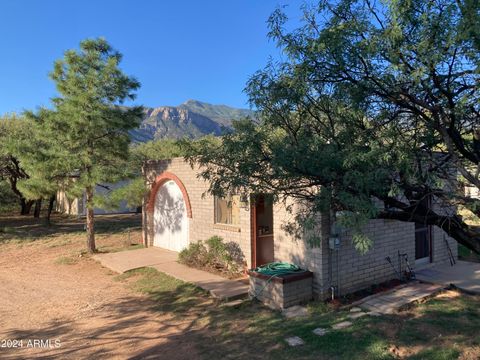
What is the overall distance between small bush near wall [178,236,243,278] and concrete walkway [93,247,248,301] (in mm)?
263

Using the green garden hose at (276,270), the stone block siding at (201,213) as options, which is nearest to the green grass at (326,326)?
the green garden hose at (276,270)

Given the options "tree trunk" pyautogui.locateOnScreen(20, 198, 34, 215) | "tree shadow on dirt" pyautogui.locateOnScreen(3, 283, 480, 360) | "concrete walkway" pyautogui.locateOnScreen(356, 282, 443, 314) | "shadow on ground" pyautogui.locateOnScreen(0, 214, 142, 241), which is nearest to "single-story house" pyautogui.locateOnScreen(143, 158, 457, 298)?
"concrete walkway" pyautogui.locateOnScreen(356, 282, 443, 314)

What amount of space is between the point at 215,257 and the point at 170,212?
3437 mm

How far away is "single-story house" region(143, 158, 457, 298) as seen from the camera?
25.0 ft

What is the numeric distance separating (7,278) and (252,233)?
22.4ft

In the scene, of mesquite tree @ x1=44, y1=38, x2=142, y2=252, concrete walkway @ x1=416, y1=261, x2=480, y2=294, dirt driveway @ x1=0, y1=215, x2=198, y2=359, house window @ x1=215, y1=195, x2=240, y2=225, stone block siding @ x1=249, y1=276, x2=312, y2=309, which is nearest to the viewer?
dirt driveway @ x1=0, y1=215, x2=198, y2=359

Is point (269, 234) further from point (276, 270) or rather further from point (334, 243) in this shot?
point (334, 243)

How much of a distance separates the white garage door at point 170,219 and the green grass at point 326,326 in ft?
14.9

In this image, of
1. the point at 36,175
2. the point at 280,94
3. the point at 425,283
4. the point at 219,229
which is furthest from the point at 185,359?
the point at 36,175

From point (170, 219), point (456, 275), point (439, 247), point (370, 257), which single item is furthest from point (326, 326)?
point (170, 219)

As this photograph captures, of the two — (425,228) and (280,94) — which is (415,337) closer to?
(280,94)

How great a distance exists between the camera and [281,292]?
23.2ft

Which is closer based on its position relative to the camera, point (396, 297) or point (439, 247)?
point (396, 297)

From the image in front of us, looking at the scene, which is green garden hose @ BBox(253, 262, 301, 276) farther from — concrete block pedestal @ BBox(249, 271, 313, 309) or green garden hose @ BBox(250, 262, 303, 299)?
concrete block pedestal @ BBox(249, 271, 313, 309)
